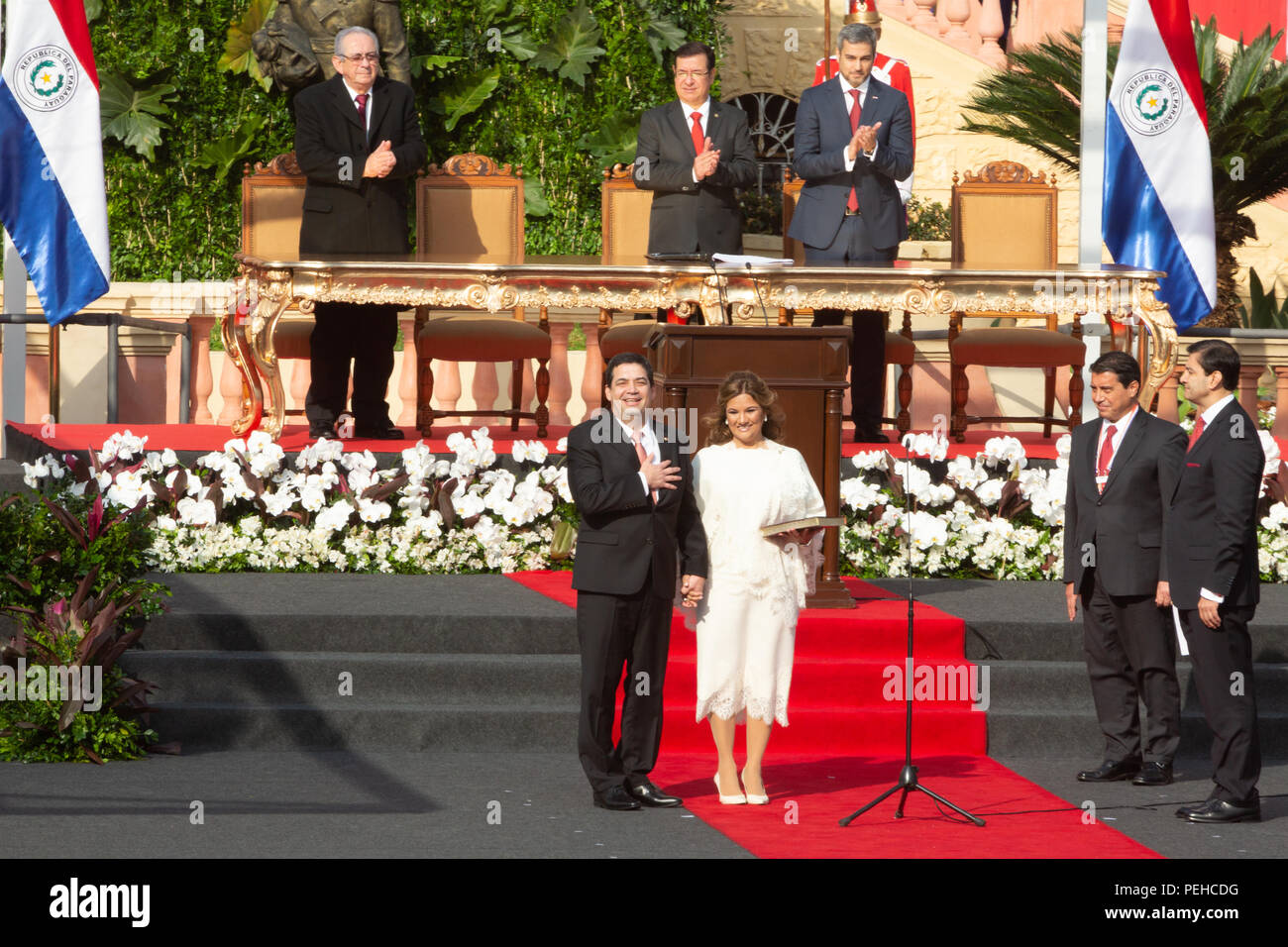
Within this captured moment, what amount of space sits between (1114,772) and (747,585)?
1.75 metres

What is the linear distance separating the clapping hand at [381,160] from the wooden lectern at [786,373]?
8.40 ft

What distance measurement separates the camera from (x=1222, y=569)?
707cm

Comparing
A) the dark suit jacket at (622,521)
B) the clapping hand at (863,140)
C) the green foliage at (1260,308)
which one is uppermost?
the clapping hand at (863,140)

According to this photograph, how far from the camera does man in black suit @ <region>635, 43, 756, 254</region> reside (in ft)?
34.9

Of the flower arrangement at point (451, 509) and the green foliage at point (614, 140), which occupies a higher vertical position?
the green foliage at point (614, 140)

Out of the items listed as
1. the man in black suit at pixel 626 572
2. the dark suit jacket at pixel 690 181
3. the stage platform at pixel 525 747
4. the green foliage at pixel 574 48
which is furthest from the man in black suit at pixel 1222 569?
the green foliage at pixel 574 48

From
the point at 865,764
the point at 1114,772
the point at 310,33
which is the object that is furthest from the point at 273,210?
the point at 1114,772

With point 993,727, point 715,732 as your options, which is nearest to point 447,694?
point 715,732

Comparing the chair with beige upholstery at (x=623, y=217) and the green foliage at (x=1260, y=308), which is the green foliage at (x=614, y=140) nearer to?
the chair with beige upholstery at (x=623, y=217)

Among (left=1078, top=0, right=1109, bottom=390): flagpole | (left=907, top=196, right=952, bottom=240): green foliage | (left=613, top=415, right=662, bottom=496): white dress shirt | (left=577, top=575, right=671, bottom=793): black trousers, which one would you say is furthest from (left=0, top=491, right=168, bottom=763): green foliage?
(left=907, top=196, right=952, bottom=240): green foliage

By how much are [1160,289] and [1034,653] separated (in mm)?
4041

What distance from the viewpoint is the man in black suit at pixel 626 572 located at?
7.16 m

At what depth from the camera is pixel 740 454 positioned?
727cm

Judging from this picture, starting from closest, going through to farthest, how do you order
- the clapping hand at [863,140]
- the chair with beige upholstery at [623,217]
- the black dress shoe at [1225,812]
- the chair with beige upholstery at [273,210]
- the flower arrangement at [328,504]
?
the black dress shoe at [1225,812] → the flower arrangement at [328,504] → the clapping hand at [863,140] → the chair with beige upholstery at [273,210] → the chair with beige upholstery at [623,217]
